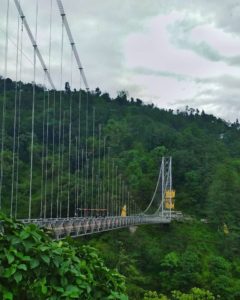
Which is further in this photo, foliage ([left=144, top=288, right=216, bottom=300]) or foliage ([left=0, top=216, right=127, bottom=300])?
foliage ([left=144, top=288, right=216, bottom=300])

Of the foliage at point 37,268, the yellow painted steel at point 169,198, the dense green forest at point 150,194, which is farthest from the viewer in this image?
the yellow painted steel at point 169,198

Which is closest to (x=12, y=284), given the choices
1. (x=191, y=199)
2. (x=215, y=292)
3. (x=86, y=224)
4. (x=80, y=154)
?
(x=86, y=224)

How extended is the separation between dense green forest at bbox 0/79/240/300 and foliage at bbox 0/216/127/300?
55.8 feet

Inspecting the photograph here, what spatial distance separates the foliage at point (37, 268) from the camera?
6.21 ft

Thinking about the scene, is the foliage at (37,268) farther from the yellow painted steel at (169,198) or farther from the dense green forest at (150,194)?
the yellow painted steel at (169,198)

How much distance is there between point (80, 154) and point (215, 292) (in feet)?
36.3

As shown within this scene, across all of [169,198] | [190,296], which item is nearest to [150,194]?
[169,198]

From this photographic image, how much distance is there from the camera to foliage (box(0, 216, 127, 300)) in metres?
1.89

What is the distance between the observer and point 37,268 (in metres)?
1.94

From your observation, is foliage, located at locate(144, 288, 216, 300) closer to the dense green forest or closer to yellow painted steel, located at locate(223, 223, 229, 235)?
the dense green forest

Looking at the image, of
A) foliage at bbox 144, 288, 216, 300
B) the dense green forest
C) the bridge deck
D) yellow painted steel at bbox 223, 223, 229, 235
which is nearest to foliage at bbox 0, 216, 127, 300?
the bridge deck

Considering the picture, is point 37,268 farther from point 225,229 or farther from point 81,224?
point 225,229

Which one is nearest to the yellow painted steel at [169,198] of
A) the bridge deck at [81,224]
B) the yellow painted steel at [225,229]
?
the yellow painted steel at [225,229]

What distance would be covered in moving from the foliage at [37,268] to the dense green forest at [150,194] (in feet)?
55.8
